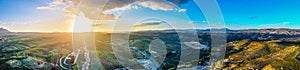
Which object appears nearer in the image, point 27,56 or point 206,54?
point 206,54

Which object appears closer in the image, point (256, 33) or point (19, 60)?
point (19, 60)

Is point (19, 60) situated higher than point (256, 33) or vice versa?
point (256, 33)

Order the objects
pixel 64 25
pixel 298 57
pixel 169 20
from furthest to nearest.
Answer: pixel 64 25 < pixel 298 57 < pixel 169 20

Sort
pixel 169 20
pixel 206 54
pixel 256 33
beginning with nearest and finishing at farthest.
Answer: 1. pixel 169 20
2. pixel 206 54
3. pixel 256 33

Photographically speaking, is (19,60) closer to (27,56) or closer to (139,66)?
(27,56)

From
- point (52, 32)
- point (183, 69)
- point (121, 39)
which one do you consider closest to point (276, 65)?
point (183, 69)

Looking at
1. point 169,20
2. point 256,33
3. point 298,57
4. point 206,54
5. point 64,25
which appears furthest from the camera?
point 256,33

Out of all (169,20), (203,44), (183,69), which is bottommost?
(183,69)

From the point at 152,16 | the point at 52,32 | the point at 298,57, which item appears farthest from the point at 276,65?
the point at 52,32

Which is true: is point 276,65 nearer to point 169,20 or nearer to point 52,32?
point 169,20
